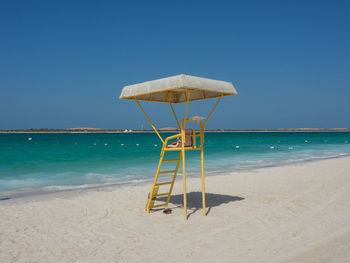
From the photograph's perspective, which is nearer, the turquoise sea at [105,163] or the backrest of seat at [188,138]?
the backrest of seat at [188,138]

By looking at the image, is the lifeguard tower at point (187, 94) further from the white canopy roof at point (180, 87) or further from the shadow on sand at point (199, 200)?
the shadow on sand at point (199, 200)

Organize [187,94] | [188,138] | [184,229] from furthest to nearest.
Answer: [187,94]
[188,138]
[184,229]

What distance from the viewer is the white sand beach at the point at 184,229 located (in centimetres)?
438

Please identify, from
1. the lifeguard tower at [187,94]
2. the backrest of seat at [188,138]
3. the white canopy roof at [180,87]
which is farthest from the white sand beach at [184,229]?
the white canopy roof at [180,87]

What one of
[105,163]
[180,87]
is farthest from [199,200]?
[105,163]

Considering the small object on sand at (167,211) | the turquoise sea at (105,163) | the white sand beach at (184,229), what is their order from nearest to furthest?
the white sand beach at (184,229)
the small object on sand at (167,211)
the turquoise sea at (105,163)

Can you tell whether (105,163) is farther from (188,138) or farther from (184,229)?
(184,229)

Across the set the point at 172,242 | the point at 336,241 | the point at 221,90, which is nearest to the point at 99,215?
the point at 172,242

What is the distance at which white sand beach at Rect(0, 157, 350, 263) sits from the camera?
4383 millimetres

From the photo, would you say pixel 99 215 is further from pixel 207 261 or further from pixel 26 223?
pixel 207 261

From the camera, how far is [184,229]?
557 centimetres

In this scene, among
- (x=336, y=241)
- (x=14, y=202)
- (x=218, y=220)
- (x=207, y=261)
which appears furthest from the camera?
(x=14, y=202)

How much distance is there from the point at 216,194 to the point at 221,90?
12.7ft

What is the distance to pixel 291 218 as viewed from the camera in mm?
6184
